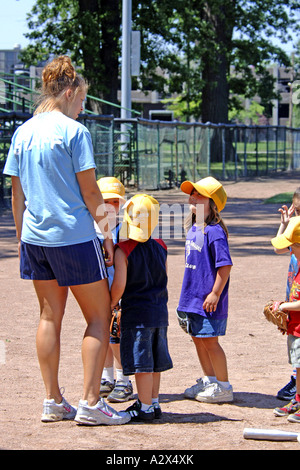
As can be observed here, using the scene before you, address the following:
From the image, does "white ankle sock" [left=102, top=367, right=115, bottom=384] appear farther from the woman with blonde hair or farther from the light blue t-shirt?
the light blue t-shirt

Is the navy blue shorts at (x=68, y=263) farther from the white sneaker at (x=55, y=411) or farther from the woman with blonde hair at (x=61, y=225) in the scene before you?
the white sneaker at (x=55, y=411)

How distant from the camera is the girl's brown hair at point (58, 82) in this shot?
395cm

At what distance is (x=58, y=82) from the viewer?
396 cm

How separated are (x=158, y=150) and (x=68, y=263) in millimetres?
18364

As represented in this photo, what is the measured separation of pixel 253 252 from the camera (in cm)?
1102

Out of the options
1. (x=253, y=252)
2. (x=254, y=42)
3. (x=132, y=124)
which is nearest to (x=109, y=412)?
(x=253, y=252)

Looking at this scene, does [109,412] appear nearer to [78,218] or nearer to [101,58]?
[78,218]

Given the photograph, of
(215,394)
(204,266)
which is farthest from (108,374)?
(204,266)

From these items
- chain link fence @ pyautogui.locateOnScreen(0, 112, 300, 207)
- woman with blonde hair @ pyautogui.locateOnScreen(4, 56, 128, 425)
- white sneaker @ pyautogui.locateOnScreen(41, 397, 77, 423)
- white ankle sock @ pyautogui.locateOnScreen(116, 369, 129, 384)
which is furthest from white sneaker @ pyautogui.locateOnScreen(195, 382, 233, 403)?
chain link fence @ pyautogui.locateOnScreen(0, 112, 300, 207)

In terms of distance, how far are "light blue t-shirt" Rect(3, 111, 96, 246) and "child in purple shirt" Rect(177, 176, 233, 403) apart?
0.89m

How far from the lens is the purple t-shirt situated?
450cm

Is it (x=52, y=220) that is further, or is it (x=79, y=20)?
(x=79, y=20)
